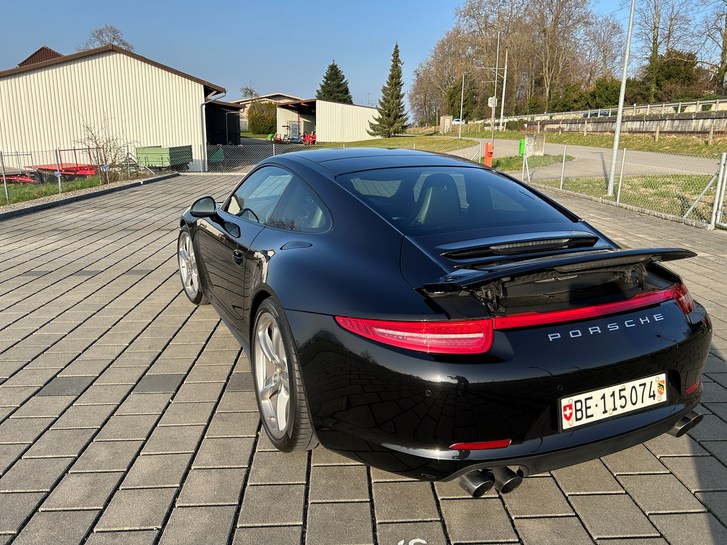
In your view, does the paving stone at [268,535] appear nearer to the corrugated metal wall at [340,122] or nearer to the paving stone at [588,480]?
the paving stone at [588,480]

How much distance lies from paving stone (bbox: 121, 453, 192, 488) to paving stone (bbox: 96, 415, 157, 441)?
24cm

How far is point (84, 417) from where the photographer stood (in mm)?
3180

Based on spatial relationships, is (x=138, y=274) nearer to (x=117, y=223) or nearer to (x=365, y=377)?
(x=117, y=223)

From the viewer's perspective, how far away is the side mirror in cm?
416

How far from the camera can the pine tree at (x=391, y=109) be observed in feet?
184

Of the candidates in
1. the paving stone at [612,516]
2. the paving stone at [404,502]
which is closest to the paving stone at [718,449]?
the paving stone at [612,516]

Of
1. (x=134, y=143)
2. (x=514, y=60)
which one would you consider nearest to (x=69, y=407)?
(x=134, y=143)

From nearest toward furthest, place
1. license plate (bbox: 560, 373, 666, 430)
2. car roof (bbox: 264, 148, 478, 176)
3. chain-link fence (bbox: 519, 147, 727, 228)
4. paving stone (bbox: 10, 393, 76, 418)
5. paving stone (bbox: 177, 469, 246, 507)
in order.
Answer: license plate (bbox: 560, 373, 666, 430) < paving stone (bbox: 177, 469, 246, 507) < paving stone (bbox: 10, 393, 76, 418) < car roof (bbox: 264, 148, 478, 176) < chain-link fence (bbox: 519, 147, 727, 228)

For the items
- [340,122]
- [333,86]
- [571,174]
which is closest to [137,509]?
[571,174]

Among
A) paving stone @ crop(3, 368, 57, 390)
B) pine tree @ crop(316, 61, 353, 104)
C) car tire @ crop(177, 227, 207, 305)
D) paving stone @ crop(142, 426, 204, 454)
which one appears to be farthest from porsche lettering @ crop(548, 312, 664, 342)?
pine tree @ crop(316, 61, 353, 104)

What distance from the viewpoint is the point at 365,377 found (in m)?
2.16

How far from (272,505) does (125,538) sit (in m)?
0.58

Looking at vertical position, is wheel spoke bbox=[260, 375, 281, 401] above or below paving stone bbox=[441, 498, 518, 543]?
above

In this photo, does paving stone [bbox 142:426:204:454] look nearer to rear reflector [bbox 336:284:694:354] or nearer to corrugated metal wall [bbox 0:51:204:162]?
rear reflector [bbox 336:284:694:354]
